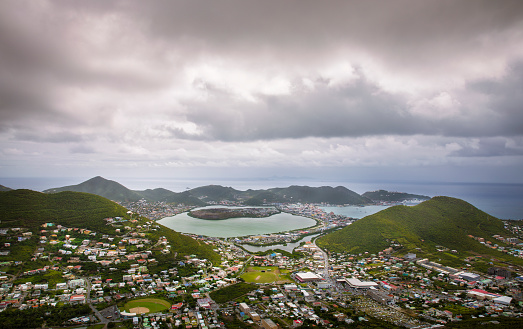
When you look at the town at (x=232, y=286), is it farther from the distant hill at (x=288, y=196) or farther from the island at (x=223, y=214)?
the distant hill at (x=288, y=196)

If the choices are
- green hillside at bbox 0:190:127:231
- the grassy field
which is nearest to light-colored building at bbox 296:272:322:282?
the grassy field

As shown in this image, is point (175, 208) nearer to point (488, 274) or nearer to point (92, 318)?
point (92, 318)

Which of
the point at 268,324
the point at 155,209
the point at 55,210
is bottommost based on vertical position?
the point at 268,324

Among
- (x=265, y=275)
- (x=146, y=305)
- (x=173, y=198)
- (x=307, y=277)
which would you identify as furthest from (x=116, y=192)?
(x=307, y=277)

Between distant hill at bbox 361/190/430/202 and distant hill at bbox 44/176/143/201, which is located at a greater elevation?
distant hill at bbox 44/176/143/201

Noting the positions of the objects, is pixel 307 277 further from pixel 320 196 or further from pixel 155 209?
pixel 320 196

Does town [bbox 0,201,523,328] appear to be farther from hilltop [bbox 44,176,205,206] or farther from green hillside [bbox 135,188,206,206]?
hilltop [bbox 44,176,205,206]
